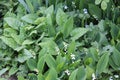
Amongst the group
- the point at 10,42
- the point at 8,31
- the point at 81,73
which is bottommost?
the point at 81,73

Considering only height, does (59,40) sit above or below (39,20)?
below

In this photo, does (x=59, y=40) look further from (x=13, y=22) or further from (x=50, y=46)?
(x=13, y=22)

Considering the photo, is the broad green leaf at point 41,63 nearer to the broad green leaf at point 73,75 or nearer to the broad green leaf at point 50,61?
the broad green leaf at point 50,61

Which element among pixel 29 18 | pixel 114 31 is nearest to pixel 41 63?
pixel 29 18

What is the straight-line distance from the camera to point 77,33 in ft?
12.0

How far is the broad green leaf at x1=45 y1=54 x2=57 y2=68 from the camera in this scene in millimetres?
3215

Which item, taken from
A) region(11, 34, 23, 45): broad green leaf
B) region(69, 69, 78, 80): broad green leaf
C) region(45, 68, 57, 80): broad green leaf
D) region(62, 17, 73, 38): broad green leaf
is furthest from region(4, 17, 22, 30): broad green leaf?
region(69, 69, 78, 80): broad green leaf

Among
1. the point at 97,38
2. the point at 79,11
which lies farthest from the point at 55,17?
the point at 97,38

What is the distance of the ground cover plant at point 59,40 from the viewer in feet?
10.6

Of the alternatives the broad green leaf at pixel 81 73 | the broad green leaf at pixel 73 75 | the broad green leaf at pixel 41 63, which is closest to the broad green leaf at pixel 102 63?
the broad green leaf at pixel 81 73

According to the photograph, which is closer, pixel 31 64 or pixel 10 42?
pixel 31 64

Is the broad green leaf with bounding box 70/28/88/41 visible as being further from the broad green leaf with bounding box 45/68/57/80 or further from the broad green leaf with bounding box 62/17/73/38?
the broad green leaf with bounding box 45/68/57/80

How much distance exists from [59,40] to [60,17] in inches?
11.6

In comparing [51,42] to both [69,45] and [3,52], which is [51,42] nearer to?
[69,45]
